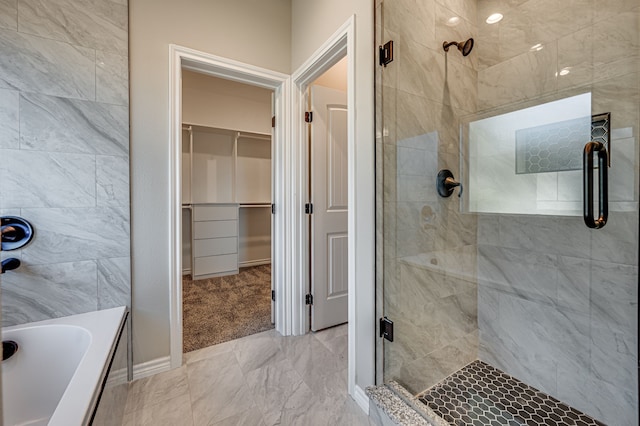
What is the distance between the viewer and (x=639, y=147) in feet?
4.23

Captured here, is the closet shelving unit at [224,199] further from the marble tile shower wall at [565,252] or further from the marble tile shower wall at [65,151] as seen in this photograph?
the marble tile shower wall at [565,252]

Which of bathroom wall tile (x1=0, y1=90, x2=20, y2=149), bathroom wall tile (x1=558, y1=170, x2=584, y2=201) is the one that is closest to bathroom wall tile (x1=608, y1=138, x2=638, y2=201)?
bathroom wall tile (x1=558, y1=170, x2=584, y2=201)

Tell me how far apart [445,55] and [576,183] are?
1.00 metres

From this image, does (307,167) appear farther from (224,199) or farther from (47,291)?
(224,199)

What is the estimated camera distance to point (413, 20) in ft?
5.24

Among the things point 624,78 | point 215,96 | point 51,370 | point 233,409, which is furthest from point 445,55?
point 215,96

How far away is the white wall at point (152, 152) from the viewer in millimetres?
1784

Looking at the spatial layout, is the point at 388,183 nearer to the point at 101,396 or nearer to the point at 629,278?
the point at 629,278

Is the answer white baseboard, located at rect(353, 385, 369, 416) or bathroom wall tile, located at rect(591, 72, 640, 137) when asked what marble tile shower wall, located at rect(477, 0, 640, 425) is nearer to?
bathroom wall tile, located at rect(591, 72, 640, 137)

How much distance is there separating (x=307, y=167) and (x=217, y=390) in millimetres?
1579

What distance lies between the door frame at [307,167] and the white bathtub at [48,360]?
116 centimetres

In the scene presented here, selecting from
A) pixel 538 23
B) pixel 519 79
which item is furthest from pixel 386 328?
pixel 538 23

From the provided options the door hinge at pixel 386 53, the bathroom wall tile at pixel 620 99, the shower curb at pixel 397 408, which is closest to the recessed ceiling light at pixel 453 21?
the door hinge at pixel 386 53

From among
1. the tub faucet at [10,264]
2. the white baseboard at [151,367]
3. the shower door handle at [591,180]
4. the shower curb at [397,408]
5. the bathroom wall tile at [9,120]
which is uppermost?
the bathroom wall tile at [9,120]
